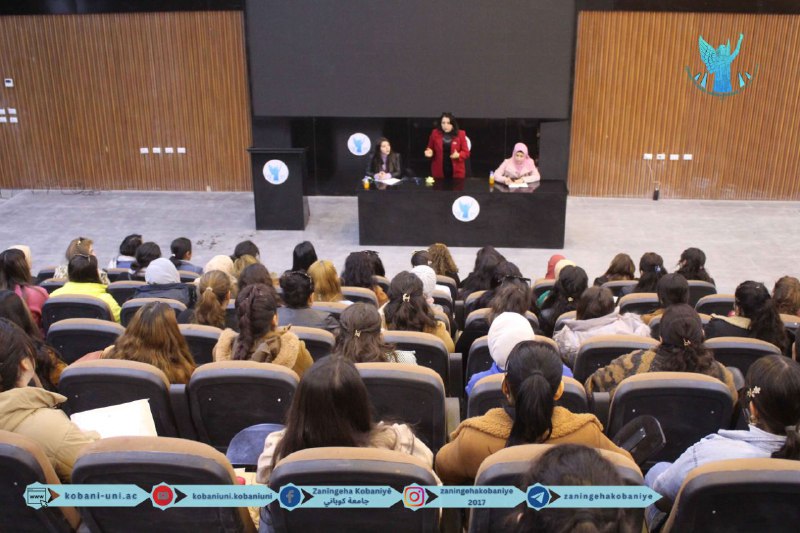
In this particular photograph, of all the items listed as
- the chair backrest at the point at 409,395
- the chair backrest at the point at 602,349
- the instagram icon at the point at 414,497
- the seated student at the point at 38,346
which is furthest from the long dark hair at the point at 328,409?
the chair backrest at the point at 602,349

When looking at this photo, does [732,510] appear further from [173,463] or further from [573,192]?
[573,192]

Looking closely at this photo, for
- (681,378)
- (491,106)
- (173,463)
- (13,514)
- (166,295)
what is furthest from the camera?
(491,106)

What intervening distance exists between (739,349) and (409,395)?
1.74m

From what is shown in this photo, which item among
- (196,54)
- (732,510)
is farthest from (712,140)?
(732,510)

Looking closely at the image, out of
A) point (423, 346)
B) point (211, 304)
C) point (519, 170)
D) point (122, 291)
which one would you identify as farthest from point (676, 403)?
point (519, 170)

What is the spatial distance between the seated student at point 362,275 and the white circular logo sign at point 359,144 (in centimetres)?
564

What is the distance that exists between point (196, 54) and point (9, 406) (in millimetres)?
9036

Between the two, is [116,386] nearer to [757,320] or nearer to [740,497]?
[740,497]

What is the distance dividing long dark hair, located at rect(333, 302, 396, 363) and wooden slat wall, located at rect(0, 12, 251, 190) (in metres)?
8.13

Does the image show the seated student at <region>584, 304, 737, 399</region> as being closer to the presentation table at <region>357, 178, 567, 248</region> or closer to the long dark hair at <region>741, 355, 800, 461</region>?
the long dark hair at <region>741, 355, 800, 461</region>

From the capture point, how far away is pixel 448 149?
9.02 meters

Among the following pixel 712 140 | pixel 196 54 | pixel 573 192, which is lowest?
pixel 573 192

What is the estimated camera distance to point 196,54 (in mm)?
10586

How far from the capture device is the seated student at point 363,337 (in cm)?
315
